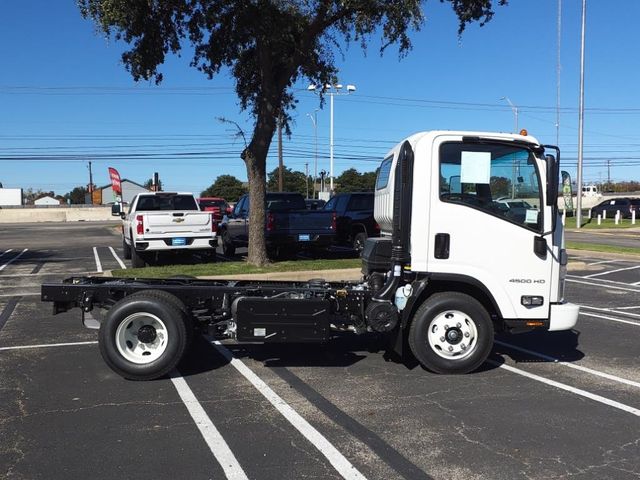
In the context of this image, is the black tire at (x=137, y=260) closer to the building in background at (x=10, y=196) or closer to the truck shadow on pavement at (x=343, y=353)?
the truck shadow on pavement at (x=343, y=353)

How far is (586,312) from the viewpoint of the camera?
9.75m

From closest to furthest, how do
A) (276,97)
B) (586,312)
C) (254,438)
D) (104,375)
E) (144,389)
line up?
(254,438)
(144,389)
(104,375)
(586,312)
(276,97)

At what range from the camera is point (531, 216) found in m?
5.88

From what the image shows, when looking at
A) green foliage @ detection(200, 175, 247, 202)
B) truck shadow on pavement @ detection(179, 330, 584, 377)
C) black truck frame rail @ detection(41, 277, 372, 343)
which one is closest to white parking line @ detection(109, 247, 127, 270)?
truck shadow on pavement @ detection(179, 330, 584, 377)

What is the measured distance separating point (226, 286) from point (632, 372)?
14.4 feet

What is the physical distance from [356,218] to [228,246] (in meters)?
4.22

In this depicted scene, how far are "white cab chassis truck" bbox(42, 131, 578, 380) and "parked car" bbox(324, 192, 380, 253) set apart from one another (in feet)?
37.9

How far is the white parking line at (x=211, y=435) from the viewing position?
3932 mm

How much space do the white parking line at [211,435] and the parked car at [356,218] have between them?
1232 cm

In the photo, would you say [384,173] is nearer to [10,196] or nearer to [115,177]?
[115,177]

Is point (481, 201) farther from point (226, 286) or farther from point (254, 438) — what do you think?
point (254, 438)

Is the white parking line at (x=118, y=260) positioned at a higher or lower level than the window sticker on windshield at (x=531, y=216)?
lower

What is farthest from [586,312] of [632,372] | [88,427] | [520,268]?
[88,427]

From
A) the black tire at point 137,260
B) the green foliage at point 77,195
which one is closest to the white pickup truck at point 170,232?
the black tire at point 137,260
